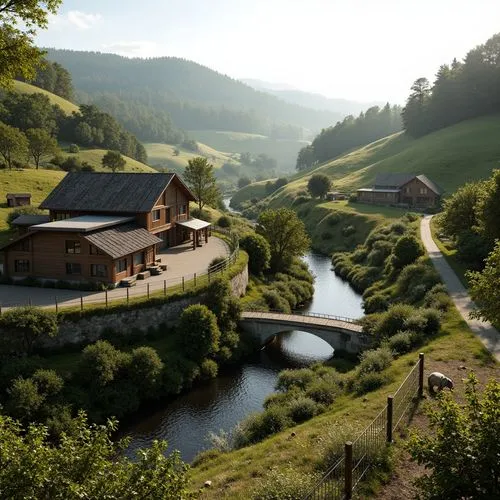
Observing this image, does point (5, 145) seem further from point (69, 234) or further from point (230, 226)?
point (69, 234)

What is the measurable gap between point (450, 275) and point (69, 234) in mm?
36977

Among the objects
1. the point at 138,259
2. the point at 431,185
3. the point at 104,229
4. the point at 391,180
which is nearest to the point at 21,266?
the point at 104,229

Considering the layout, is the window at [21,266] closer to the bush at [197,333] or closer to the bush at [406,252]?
the bush at [197,333]

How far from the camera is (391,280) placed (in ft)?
191

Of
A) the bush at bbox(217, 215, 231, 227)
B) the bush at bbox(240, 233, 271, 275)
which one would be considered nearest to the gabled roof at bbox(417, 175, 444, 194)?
the bush at bbox(217, 215, 231, 227)

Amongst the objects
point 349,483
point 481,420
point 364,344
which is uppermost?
point 481,420

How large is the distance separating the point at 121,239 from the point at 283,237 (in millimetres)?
24180

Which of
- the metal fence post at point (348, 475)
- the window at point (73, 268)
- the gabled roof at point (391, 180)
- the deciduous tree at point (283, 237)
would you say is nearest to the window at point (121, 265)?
the window at point (73, 268)

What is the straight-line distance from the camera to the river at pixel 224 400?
3098cm

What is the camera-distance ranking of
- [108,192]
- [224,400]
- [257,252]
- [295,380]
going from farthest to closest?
[257,252] → [108,192] → [224,400] → [295,380]

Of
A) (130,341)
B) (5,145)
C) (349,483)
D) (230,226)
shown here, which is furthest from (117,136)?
(349,483)

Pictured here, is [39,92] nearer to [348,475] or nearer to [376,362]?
[376,362]

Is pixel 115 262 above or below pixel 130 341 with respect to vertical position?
above

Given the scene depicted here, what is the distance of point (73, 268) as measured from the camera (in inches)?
1813
